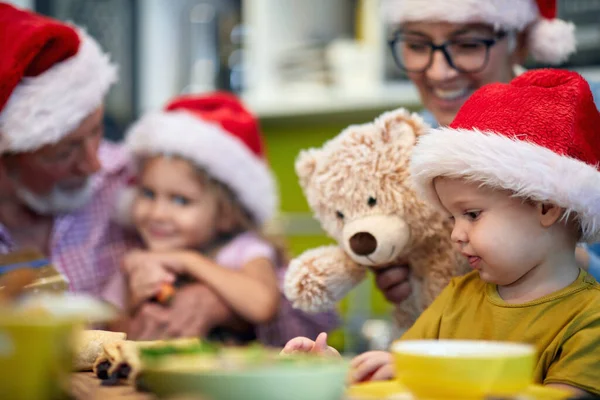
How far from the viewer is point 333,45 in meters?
2.53

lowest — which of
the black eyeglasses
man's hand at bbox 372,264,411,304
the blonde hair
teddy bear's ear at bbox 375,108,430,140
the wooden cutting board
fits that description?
the blonde hair

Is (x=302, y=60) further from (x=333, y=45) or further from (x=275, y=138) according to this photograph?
(x=275, y=138)

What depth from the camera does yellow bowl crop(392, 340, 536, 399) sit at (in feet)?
1.74

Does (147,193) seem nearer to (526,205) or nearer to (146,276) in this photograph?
(146,276)

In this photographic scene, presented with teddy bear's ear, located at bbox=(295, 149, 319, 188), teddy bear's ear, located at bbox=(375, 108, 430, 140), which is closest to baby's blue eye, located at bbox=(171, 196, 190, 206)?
teddy bear's ear, located at bbox=(295, 149, 319, 188)

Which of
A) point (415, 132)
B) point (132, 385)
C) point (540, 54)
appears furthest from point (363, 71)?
point (132, 385)

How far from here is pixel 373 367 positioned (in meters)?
0.72

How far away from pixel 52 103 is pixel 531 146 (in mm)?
910

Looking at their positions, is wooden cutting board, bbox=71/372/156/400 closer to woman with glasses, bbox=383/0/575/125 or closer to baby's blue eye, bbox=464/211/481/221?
baby's blue eye, bbox=464/211/481/221

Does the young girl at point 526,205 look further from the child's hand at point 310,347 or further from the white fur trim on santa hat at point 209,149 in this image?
the white fur trim on santa hat at point 209,149

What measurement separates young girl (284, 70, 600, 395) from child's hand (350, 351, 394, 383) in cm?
20

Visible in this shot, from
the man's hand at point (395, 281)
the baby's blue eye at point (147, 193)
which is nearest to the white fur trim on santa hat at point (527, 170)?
the man's hand at point (395, 281)

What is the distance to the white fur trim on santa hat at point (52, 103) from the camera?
1.40 metres

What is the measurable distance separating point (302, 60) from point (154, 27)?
2.43ft
